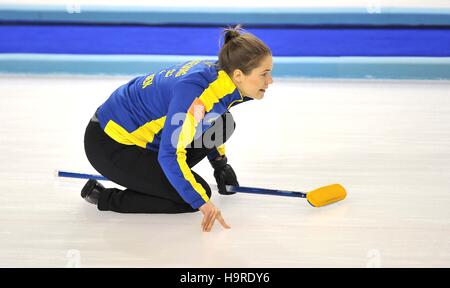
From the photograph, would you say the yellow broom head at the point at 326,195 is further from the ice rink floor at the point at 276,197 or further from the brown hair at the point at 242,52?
the brown hair at the point at 242,52

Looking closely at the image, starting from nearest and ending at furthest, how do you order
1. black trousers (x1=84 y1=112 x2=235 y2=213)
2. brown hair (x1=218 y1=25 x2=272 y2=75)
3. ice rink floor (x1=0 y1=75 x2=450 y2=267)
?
ice rink floor (x1=0 y1=75 x2=450 y2=267), brown hair (x1=218 y1=25 x2=272 y2=75), black trousers (x1=84 y1=112 x2=235 y2=213)

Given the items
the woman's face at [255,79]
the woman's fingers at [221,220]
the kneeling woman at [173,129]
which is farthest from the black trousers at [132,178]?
the woman's face at [255,79]

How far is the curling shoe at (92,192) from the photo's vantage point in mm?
2266

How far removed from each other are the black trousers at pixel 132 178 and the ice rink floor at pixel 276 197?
40mm

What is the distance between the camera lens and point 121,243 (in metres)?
1.98

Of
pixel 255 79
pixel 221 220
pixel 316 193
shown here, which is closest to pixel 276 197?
pixel 316 193

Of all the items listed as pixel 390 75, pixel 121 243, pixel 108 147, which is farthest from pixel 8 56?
pixel 121 243

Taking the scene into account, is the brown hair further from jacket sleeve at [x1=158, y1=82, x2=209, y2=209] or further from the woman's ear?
jacket sleeve at [x1=158, y1=82, x2=209, y2=209]

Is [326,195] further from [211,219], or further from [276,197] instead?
[211,219]

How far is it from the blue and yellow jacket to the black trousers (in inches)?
1.2

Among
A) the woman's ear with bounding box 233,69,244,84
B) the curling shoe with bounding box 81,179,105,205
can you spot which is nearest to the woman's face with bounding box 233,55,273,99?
the woman's ear with bounding box 233,69,244,84

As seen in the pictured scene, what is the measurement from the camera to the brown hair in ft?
6.59

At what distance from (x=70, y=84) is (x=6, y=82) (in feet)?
1.31
